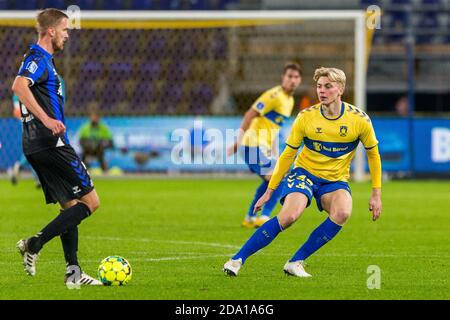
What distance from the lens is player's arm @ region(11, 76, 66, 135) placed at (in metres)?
7.88

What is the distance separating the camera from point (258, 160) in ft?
46.3

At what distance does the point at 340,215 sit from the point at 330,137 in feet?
2.17

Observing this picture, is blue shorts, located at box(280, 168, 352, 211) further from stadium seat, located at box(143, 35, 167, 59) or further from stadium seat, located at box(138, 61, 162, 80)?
stadium seat, located at box(138, 61, 162, 80)

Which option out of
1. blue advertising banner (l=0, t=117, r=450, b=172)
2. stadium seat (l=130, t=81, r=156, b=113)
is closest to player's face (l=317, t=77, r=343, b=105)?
blue advertising banner (l=0, t=117, r=450, b=172)

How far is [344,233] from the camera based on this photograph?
12.9 meters

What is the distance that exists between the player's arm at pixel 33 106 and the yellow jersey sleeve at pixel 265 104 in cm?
621

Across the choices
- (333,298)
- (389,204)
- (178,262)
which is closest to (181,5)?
(389,204)

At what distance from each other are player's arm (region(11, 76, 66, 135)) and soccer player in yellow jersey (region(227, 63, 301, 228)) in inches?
237

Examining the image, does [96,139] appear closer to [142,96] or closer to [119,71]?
[142,96]

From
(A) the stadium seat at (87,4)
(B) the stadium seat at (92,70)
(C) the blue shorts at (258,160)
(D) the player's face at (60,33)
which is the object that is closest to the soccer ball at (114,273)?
(D) the player's face at (60,33)

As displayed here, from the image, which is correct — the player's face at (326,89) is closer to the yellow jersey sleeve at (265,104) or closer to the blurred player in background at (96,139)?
the yellow jersey sleeve at (265,104)

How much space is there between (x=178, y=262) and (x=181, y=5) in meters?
20.2

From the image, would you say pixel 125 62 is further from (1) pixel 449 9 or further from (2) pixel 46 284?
(2) pixel 46 284

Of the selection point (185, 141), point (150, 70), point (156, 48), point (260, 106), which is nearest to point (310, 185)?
point (260, 106)
